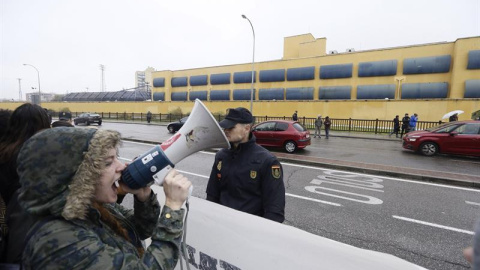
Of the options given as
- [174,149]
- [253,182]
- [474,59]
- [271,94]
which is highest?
[474,59]

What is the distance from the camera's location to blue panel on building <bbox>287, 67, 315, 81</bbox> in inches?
1161

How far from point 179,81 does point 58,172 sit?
41.6 metres

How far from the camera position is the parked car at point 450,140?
380 inches

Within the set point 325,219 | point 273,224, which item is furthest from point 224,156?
point 325,219

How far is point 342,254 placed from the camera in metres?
1.36

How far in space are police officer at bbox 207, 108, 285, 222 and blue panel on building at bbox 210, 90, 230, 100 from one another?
3360cm

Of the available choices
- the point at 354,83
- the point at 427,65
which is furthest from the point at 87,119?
the point at 427,65

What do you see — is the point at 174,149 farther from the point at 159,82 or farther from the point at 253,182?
the point at 159,82

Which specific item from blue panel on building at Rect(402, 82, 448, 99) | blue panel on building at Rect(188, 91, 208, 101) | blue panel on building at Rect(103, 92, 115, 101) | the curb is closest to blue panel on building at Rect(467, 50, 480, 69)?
blue panel on building at Rect(402, 82, 448, 99)

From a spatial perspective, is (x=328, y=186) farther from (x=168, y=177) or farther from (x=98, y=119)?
(x=98, y=119)

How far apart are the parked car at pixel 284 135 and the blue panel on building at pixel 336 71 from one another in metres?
19.2

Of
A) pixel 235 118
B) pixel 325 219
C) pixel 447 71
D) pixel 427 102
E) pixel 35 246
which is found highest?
pixel 447 71

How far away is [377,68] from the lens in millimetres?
25812

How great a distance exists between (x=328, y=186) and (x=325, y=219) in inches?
78.7
